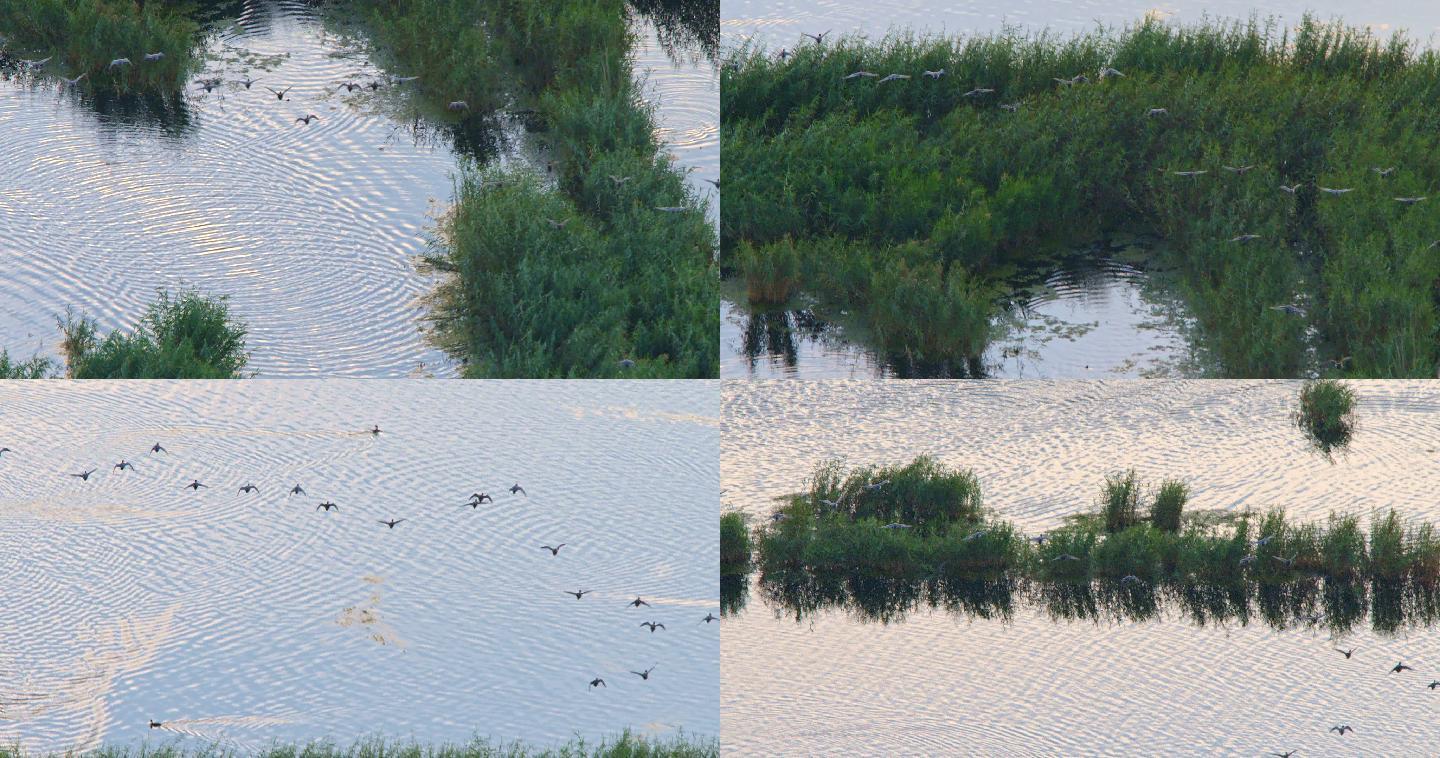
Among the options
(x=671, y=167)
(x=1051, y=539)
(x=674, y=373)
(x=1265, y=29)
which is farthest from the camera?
(x=1265, y=29)

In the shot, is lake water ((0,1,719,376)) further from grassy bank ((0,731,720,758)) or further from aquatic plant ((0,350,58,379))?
grassy bank ((0,731,720,758))

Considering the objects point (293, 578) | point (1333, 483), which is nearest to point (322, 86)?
point (293, 578)

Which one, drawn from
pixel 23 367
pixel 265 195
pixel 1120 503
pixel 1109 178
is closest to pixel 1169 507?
pixel 1120 503

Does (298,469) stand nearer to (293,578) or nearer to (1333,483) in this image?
(293,578)

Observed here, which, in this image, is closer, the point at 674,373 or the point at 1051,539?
the point at 674,373

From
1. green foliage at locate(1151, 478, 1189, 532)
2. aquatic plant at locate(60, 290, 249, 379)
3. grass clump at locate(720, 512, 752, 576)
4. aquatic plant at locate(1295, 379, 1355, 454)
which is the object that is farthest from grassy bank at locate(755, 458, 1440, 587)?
aquatic plant at locate(60, 290, 249, 379)

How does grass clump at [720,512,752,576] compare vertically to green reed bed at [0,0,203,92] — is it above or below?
below

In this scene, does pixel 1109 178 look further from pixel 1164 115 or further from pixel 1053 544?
pixel 1053 544

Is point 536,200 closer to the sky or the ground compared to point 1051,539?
closer to the sky
